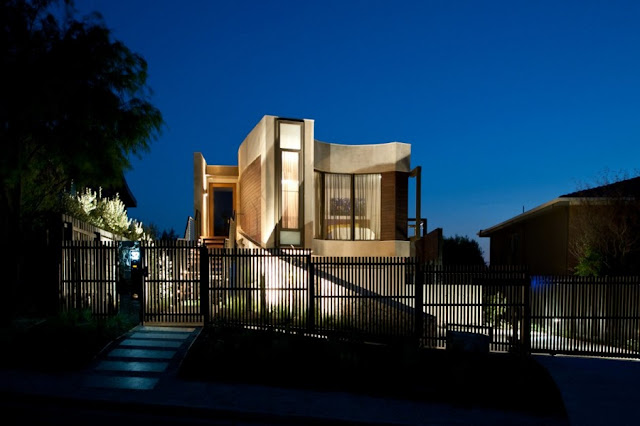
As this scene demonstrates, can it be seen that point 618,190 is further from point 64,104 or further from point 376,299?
point 64,104

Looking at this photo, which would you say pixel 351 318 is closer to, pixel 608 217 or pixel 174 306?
pixel 174 306

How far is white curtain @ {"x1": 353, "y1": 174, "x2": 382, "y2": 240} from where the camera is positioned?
19359 mm

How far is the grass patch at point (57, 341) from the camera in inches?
295

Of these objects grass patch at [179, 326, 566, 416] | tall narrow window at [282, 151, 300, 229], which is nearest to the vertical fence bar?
grass patch at [179, 326, 566, 416]

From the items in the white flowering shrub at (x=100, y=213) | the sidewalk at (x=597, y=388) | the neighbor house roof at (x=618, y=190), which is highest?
the neighbor house roof at (x=618, y=190)

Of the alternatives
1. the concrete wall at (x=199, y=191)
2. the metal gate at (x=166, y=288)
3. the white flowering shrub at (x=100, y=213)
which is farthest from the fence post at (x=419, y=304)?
the concrete wall at (x=199, y=191)

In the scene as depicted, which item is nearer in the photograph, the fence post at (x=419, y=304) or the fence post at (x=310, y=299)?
the fence post at (x=419, y=304)

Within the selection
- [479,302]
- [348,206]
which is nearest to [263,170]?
[348,206]

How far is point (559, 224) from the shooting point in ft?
52.3

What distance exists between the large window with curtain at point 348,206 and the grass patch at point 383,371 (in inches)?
426

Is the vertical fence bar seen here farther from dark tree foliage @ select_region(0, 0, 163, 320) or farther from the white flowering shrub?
the white flowering shrub

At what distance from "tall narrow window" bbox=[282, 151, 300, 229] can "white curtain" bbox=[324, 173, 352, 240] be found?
6.61 feet

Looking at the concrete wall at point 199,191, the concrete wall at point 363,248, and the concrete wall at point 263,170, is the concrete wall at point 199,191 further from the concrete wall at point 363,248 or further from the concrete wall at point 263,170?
the concrete wall at point 363,248

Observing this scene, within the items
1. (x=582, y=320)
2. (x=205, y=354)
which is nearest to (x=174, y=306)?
(x=205, y=354)
